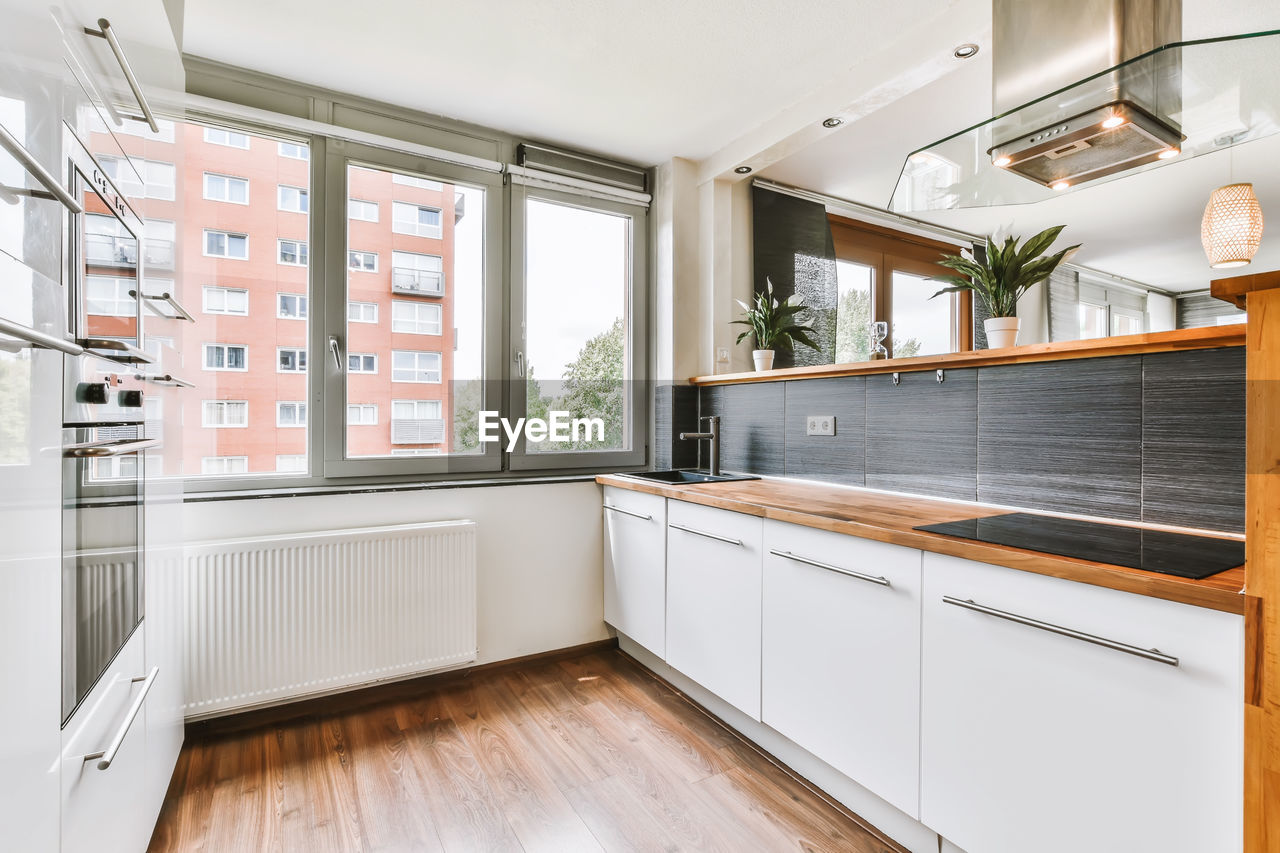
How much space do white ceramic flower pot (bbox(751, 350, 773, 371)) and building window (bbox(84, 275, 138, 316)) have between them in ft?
7.54

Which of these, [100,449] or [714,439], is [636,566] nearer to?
[714,439]

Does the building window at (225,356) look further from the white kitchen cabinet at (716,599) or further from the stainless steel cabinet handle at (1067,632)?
the stainless steel cabinet handle at (1067,632)

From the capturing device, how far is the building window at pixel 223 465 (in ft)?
7.34

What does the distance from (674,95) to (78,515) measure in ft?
7.64

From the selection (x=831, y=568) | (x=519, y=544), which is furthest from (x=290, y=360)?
(x=831, y=568)

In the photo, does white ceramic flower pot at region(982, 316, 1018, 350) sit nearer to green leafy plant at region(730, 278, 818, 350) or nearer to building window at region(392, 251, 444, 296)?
green leafy plant at region(730, 278, 818, 350)

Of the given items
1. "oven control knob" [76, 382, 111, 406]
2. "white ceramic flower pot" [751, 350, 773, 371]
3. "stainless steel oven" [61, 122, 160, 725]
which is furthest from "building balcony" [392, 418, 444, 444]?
"white ceramic flower pot" [751, 350, 773, 371]

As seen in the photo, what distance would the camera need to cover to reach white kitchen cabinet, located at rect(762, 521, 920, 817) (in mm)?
1460

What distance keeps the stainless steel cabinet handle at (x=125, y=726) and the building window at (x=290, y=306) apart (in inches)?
53.0

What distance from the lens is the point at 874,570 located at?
1.54m

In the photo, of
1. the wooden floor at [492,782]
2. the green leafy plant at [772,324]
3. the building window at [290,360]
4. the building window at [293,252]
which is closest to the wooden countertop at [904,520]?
the green leafy plant at [772,324]

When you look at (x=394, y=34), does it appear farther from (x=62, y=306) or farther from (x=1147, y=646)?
(x=1147, y=646)

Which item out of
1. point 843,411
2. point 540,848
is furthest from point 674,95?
point 540,848

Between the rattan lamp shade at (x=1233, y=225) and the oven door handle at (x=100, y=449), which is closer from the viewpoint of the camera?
the oven door handle at (x=100, y=449)
